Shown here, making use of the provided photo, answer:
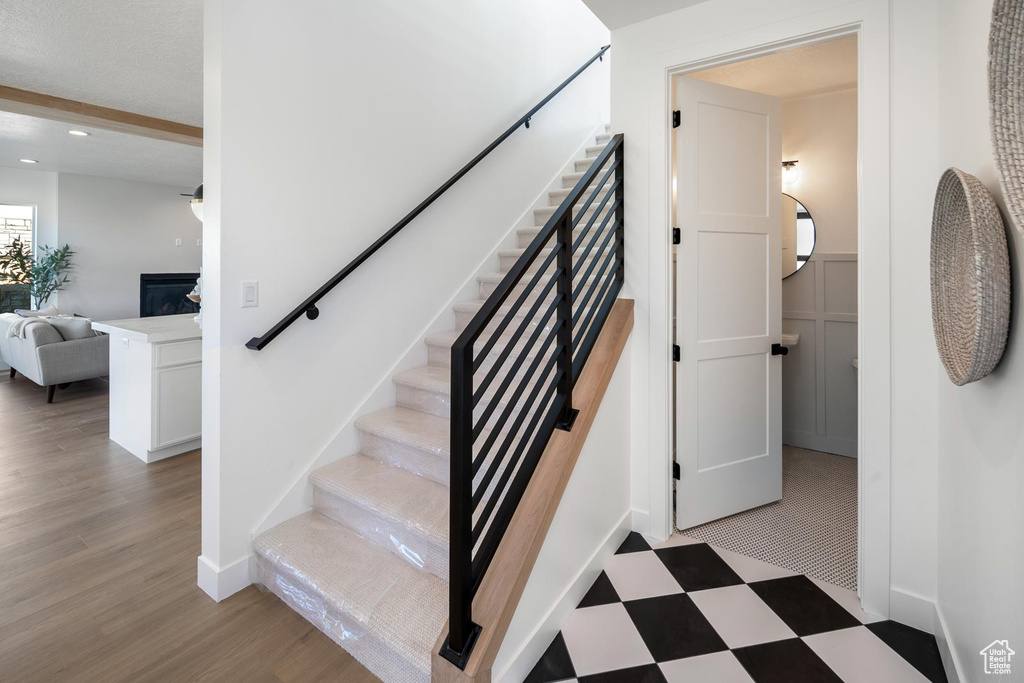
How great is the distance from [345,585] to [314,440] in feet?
2.39

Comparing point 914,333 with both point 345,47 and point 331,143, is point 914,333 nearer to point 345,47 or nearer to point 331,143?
point 331,143

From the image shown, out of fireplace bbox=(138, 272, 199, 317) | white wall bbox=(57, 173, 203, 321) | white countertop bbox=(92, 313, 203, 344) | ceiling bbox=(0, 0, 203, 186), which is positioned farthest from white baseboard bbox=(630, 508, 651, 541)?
white wall bbox=(57, 173, 203, 321)

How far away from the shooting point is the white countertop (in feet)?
10.3

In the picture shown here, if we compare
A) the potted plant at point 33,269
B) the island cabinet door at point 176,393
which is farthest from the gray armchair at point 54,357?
the island cabinet door at point 176,393

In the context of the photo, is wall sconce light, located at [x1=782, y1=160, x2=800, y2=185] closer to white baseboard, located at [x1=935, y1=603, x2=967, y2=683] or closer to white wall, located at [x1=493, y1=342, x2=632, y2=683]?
white wall, located at [x1=493, y1=342, x2=632, y2=683]

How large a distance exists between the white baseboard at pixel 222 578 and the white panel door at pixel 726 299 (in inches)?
76.4

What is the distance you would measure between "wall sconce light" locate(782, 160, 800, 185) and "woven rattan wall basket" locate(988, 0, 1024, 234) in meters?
2.94

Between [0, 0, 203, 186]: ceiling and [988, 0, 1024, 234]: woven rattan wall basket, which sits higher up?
[0, 0, 203, 186]: ceiling

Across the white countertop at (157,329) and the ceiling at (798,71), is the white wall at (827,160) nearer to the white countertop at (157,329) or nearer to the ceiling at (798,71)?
the ceiling at (798,71)

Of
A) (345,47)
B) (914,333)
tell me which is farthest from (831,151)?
(345,47)

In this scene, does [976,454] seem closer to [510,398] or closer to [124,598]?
[510,398]

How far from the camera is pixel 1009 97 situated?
0.89m

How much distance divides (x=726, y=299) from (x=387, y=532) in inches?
74.5

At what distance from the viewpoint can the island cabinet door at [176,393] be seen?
3.18 metres
